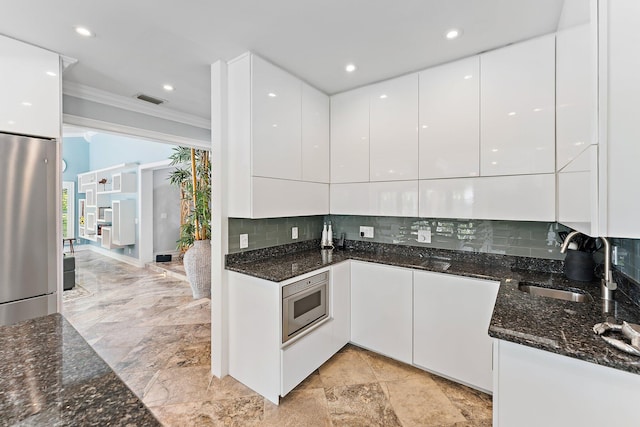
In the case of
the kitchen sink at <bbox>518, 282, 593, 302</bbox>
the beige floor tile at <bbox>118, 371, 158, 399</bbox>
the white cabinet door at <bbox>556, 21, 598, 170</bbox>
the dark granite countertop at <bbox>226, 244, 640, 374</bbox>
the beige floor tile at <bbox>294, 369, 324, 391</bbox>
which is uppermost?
the white cabinet door at <bbox>556, 21, 598, 170</bbox>

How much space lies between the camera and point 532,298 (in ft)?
4.98

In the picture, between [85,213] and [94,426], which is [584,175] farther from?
A: [85,213]

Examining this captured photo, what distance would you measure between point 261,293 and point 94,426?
1.42 meters

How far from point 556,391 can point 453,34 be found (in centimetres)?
204

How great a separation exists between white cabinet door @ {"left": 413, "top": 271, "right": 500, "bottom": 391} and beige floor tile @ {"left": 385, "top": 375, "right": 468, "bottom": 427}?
0.16 meters

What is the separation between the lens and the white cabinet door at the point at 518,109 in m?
1.90

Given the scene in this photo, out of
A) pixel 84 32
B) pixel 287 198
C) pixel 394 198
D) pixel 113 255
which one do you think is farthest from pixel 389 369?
pixel 113 255

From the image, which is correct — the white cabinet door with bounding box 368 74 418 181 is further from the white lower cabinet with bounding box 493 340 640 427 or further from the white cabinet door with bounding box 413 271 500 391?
the white lower cabinet with bounding box 493 340 640 427

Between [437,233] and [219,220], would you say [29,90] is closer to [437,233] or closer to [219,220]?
[219,220]

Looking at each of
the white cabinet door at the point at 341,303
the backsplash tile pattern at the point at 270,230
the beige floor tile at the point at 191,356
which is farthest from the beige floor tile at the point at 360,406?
the backsplash tile pattern at the point at 270,230

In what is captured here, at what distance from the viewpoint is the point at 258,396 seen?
2.04m

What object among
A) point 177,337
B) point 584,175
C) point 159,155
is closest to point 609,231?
point 584,175

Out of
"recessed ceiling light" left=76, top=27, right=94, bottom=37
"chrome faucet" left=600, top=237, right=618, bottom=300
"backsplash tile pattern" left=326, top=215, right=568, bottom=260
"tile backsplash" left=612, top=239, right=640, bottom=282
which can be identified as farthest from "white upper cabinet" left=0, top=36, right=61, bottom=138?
"tile backsplash" left=612, top=239, right=640, bottom=282

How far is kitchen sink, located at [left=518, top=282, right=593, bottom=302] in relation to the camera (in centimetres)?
171
